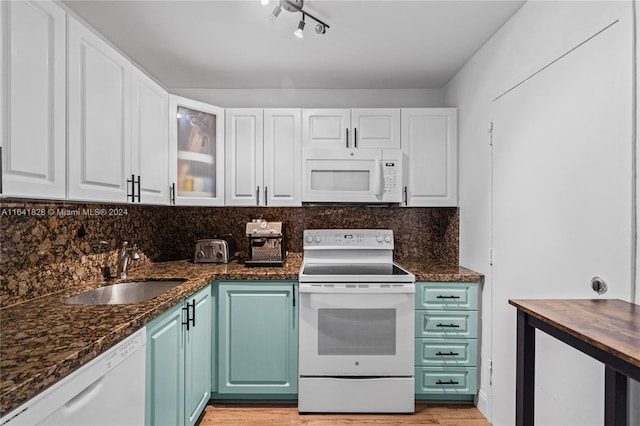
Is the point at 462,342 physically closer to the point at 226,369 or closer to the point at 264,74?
the point at 226,369

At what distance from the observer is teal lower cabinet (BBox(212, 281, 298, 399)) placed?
7.82 ft

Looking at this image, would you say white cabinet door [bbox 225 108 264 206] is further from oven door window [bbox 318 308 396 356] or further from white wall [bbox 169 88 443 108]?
oven door window [bbox 318 308 396 356]

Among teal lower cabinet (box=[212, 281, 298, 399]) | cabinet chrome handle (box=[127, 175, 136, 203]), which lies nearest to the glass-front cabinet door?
cabinet chrome handle (box=[127, 175, 136, 203])

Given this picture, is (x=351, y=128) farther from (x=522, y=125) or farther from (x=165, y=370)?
(x=165, y=370)

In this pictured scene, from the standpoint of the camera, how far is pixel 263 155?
2.80m

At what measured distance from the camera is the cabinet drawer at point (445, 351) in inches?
94.2

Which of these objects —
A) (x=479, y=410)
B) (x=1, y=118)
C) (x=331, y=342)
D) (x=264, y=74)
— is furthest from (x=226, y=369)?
(x=264, y=74)

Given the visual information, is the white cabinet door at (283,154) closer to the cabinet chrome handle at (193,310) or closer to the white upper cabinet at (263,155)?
the white upper cabinet at (263,155)

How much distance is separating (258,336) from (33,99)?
1.80 m

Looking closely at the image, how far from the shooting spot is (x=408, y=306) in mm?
2318

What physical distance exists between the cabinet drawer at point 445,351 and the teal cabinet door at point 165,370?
1.51 meters

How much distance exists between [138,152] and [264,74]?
1.27 metres

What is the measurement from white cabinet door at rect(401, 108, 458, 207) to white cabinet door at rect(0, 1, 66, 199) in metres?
2.21

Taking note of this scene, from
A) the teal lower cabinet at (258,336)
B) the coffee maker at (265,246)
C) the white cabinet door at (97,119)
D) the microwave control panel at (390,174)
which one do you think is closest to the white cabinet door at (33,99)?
the white cabinet door at (97,119)
